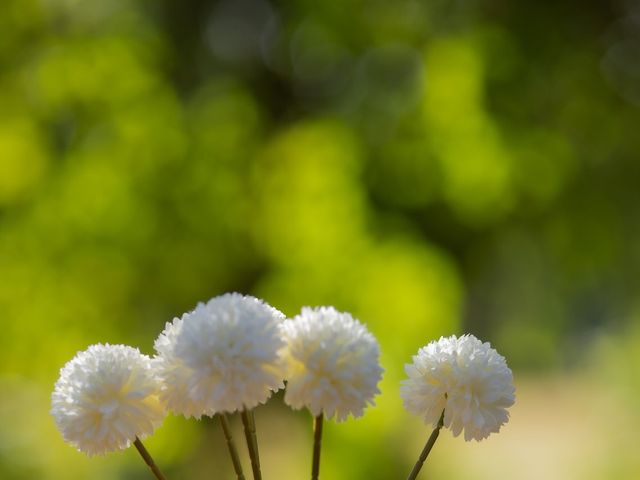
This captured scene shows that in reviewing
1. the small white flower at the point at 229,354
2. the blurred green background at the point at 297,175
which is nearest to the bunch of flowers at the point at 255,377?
the small white flower at the point at 229,354

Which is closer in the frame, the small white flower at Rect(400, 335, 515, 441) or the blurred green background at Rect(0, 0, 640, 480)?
the small white flower at Rect(400, 335, 515, 441)

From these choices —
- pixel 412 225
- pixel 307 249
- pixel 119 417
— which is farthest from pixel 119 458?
pixel 119 417

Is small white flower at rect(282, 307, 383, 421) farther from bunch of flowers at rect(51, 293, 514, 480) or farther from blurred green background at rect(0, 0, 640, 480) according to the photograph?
blurred green background at rect(0, 0, 640, 480)

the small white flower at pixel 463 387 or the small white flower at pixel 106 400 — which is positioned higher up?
the small white flower at pixel 463 387

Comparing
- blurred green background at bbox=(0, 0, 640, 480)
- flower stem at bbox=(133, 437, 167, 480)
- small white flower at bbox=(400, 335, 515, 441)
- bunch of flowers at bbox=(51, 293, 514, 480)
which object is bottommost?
flower stem at bbox=(133, 437, 167, 480)

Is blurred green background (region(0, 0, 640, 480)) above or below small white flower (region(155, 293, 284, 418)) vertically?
above

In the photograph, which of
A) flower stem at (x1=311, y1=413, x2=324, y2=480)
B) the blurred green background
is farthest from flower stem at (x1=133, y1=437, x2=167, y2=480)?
the blurred green background

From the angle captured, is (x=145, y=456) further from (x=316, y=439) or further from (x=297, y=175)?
(x=297, y=175)

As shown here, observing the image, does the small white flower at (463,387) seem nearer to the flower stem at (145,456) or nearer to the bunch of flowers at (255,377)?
the bunch of flowers at (255,377)

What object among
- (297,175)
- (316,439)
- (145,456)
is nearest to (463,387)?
(316,439)
